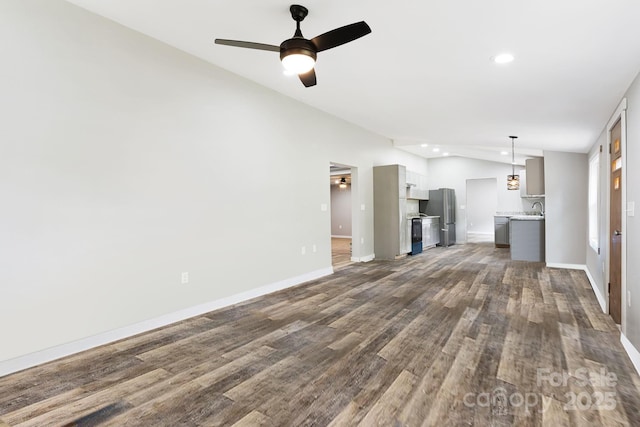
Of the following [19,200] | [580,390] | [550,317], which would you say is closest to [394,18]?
[580,390]

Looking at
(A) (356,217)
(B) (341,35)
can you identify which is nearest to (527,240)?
(A) (356,217)

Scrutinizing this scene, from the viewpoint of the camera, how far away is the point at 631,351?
263 cm

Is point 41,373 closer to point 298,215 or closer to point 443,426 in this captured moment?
point 443,426

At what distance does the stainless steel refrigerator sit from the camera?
999cm

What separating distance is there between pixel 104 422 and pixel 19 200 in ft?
5.76

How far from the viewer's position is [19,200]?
8.25 feet

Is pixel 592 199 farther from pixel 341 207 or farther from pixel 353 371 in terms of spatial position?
pixel 341 207

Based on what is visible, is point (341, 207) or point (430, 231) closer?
point (430, 231)

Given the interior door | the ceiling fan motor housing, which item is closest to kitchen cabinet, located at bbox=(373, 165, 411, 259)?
the interior door

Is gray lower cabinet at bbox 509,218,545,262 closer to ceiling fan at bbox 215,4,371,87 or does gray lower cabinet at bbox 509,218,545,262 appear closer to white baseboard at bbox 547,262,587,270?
white baseboard at bbox 547,262,587,270

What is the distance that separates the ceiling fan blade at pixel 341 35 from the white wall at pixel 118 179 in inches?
75.9

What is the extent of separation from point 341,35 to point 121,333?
3.18m

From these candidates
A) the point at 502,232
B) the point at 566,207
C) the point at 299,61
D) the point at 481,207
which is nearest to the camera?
the point at 299,61

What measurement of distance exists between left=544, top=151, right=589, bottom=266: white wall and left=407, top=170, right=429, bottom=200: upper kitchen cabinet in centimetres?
331
